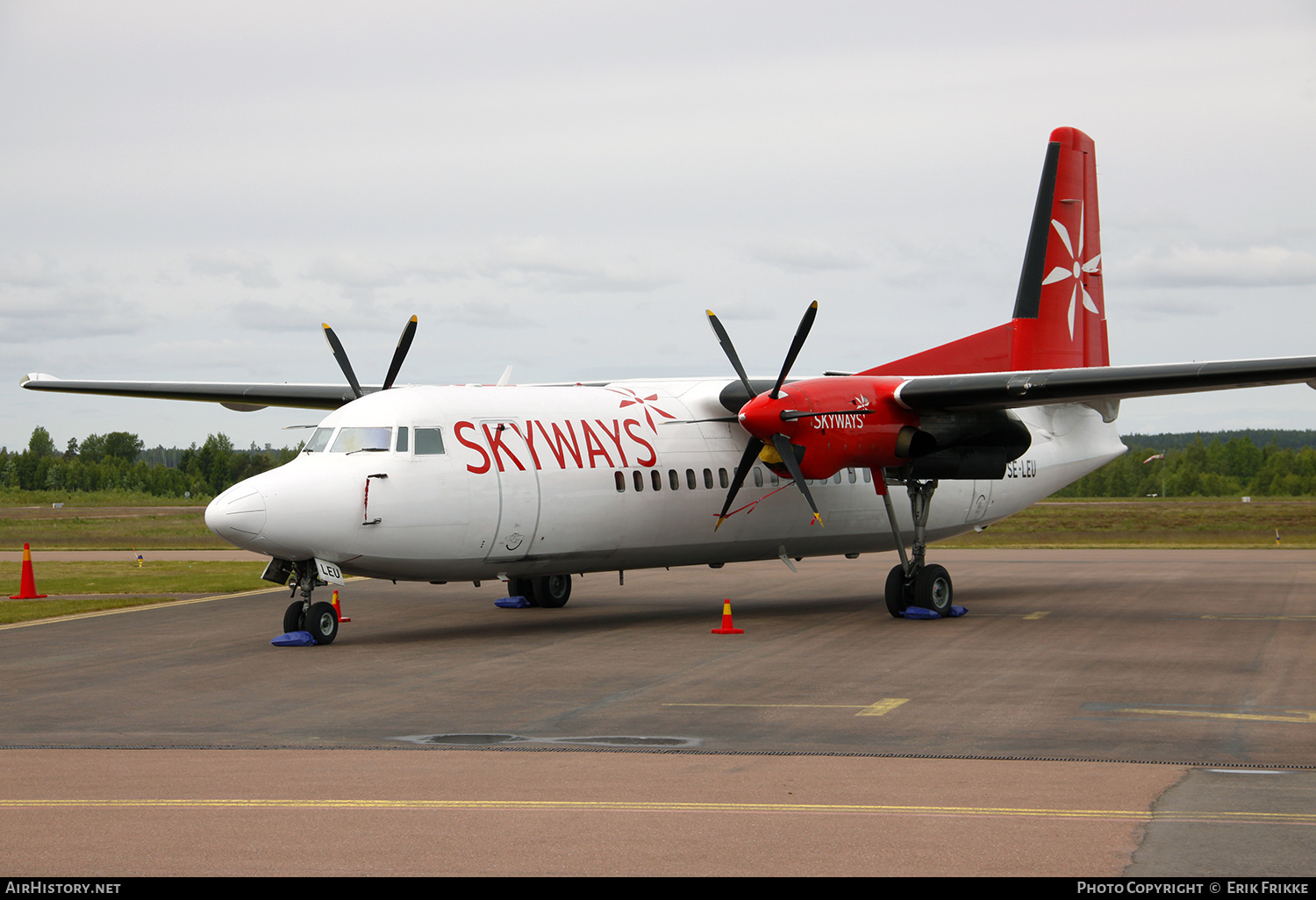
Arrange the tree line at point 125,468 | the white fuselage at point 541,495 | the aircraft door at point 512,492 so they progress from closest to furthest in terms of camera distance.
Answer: the white fuselage at point 541,495
the aircraft door at point 512,492
the tree line at point 125,468

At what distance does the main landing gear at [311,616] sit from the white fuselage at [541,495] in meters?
0.41

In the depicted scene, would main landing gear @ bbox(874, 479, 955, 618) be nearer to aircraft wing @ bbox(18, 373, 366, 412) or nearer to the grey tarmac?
the grey tarmac

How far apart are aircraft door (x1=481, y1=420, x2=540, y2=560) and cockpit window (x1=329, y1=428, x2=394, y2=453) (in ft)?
4.86

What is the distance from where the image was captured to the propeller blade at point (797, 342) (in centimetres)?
1969

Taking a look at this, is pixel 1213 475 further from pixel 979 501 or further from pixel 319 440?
pixel 319 440

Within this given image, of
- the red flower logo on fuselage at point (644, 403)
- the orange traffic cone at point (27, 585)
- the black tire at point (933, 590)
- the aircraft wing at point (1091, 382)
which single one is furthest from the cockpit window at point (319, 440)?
the orange traffic cone at point (27, 585)

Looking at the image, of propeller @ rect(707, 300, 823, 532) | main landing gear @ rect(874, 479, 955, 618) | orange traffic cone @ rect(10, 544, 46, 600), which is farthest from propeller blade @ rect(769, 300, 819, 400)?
orange traffic cone @ rect(10, 544, 46, 600)

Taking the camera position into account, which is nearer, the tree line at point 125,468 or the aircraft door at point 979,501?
the aircraft door at point 979,501

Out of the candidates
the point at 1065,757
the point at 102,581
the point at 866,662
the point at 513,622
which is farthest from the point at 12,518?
the point at 1065,757

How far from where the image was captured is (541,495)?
18672 mm

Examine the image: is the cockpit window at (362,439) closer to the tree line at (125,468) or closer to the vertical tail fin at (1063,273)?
the vertical tail fin at (1063,273)

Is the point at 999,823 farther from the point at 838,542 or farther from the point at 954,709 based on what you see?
the point at 838,542

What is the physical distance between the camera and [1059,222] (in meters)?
25.6
